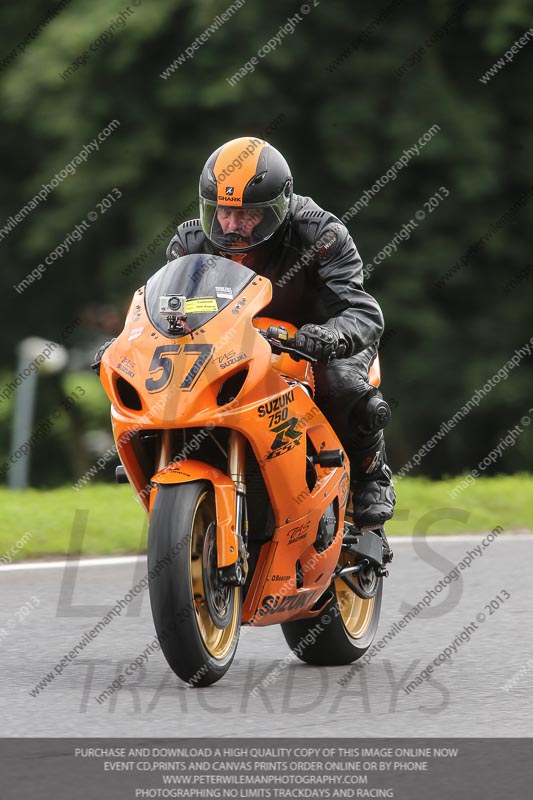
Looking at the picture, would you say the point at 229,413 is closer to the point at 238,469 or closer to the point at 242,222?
the point at 238,469

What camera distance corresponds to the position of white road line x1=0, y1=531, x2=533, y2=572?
927cm

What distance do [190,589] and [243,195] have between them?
1539 mm

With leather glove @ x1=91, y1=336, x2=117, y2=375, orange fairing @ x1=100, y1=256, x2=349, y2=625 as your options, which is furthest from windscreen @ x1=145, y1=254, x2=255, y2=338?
leather glove @ x1=91, y1=336, x2=117, y2=375

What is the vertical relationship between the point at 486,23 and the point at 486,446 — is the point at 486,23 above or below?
above

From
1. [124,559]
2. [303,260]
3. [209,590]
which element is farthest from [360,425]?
[124,559]

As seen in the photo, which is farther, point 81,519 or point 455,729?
point 81,519

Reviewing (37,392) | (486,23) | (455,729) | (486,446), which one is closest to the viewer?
(455,729)

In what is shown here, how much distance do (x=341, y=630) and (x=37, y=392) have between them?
17.5m

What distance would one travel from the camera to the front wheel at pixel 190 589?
5.50 metres
